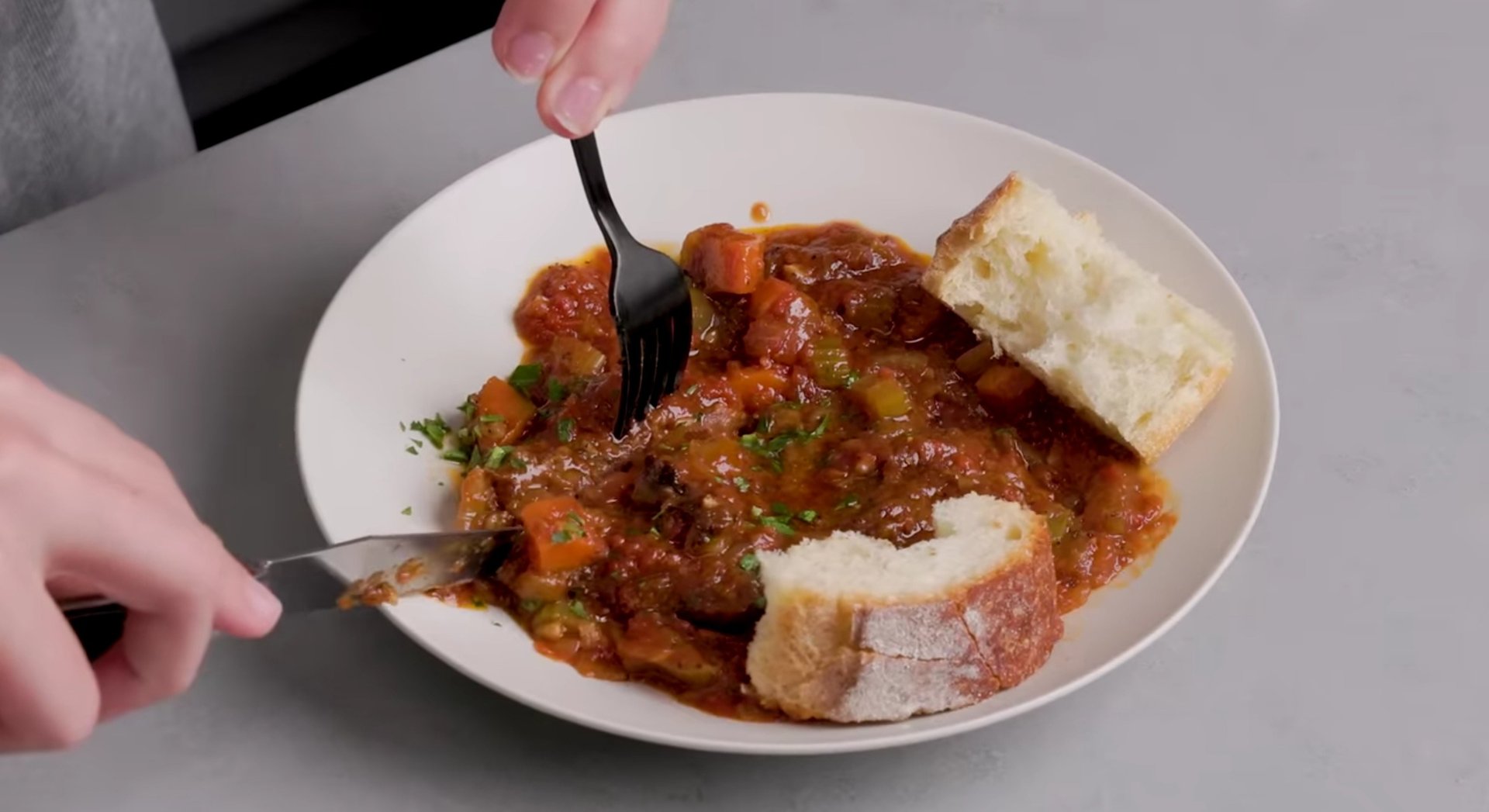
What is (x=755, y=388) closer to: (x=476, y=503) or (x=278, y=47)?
(x=476, y=503)

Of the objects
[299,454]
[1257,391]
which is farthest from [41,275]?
[1257,391]

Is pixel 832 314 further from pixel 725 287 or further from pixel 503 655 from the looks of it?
pixel 503 655

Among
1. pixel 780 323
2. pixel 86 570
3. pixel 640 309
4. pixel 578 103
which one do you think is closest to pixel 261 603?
pixel 86 570

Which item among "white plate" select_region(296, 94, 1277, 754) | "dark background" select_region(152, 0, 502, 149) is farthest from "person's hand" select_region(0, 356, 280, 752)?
"dark background" select_region(152, 0, 502, 149)

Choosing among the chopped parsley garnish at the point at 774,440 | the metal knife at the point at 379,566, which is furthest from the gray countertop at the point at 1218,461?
the chopped parsley garnish at the point at 774,440

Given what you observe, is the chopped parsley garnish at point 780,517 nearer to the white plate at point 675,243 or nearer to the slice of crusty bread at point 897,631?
the slice of crusty bread at point 897,631

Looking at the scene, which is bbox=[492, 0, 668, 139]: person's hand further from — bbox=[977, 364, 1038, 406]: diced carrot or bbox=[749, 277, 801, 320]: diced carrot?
bbox=[977, 364, 1038, 406]: diced carrot
